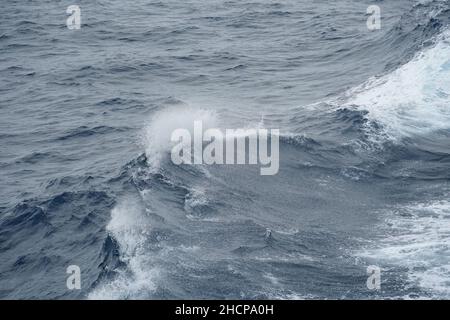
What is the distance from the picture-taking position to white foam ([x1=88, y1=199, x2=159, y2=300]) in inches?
1081

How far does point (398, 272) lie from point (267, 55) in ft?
104

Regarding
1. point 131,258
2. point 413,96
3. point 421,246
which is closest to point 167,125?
point 413,96

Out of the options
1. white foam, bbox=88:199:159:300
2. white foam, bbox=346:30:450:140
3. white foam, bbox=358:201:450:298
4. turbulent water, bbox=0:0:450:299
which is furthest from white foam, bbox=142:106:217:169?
white foam, bbox=358:201:450:298

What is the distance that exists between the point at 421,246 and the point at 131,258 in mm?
12442

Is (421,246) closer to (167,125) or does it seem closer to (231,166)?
(231,166)

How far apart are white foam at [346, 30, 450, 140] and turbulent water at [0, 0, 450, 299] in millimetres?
126

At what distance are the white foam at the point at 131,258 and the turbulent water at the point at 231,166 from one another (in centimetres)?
9

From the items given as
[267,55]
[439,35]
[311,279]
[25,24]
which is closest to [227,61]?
[267,55]

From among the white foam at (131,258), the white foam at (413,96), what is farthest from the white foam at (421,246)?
the white foam at (131,258)

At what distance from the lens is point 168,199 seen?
114 ft

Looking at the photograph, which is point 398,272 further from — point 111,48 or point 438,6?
point 111,48

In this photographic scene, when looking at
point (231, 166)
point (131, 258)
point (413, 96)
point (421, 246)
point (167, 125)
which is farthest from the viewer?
point (413, 96)

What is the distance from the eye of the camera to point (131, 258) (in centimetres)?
2930

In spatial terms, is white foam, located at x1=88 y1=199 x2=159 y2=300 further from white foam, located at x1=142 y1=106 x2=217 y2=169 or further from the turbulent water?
white foam, located at x1=142 y1=106 x2=217 y2=169
